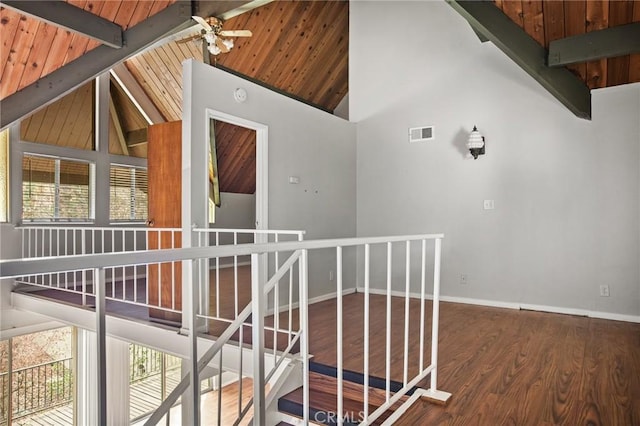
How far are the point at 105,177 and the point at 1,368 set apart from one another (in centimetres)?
291

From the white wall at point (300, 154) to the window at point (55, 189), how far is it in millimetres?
3281

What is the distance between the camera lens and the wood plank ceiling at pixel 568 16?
306 centimetres

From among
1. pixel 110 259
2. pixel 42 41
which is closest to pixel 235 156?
pixel 42 41

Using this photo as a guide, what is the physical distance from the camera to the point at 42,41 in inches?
142

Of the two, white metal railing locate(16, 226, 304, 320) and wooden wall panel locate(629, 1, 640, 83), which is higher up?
wooden wall panel locate(629, 1, 640, 83)

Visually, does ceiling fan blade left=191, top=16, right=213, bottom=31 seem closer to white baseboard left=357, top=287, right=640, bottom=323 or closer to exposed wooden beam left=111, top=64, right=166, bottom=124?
exposed wooden beam left=111, top=64, right=166, bottom=124

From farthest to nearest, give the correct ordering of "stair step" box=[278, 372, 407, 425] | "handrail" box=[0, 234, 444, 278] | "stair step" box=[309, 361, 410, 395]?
"stair step" box=[309, 361, 410, 395], "stair step" box=[278, 372, 407, 425], "handrail" box=[0, 234, 444, 278]

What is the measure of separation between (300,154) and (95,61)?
7.36 ft

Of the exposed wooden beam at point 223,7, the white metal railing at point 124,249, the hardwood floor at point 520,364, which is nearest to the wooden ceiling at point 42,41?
the exposed wooden beam at point 223,7

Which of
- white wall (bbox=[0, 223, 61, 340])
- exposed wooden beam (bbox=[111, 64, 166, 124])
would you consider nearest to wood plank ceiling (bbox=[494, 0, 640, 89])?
exposed wooden beam (bbox=[111, 64, 166, 124])

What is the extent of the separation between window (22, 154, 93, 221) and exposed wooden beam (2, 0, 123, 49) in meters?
2.63

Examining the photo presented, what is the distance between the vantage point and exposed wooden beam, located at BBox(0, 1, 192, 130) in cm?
374

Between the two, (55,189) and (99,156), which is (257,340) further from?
(99,156)

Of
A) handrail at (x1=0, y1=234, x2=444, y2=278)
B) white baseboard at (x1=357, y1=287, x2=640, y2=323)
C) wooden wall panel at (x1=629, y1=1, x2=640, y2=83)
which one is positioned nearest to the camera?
handrail at (x1=0, y1=234, x2=444, y2=278)
